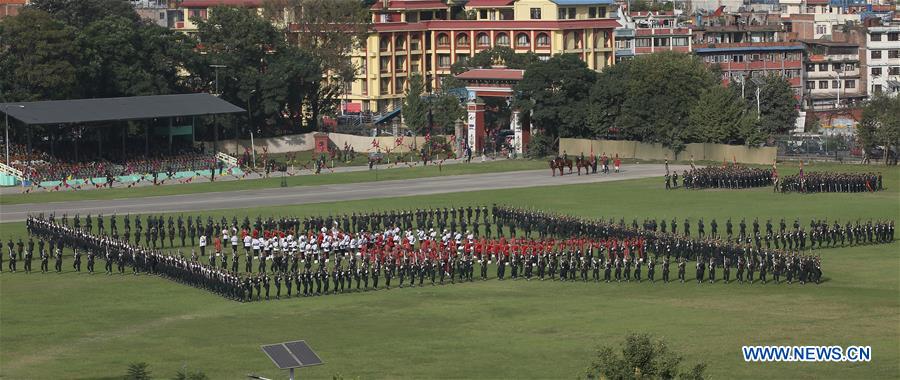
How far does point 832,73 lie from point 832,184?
70047 mm

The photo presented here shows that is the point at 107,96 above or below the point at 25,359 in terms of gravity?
above

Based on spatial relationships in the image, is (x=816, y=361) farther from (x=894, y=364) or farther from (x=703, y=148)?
(x=703, y=148)

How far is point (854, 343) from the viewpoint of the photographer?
1777 inches

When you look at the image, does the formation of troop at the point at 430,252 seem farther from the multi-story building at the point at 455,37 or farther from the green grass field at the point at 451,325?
the multi-story building at the point at 455,37

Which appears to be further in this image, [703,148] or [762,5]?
[762,5]

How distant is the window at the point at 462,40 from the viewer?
146 m

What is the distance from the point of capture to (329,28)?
13725 cm

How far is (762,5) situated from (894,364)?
146037 mm

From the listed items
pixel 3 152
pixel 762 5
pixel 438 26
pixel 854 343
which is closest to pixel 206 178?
pixel 3 152

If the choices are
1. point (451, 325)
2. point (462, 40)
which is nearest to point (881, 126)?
point (451, 325)

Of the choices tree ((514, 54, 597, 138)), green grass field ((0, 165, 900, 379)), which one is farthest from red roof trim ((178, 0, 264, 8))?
green grass field ((0, 165, 900, 379))

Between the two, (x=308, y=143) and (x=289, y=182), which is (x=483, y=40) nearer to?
(x=308, y=143)

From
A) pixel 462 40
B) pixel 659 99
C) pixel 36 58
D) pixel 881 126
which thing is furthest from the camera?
pixel 462 40

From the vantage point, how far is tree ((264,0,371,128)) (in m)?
136
